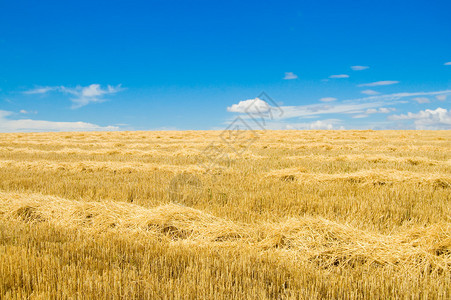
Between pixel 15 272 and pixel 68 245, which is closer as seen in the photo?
pixel 15 272

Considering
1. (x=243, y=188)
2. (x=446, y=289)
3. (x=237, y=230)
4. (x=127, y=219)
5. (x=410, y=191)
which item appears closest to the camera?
(x=446, y=289)

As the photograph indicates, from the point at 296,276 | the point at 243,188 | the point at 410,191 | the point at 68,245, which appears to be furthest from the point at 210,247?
the point at 410,191

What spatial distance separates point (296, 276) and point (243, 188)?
3.93 meters

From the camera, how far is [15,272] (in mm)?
2795

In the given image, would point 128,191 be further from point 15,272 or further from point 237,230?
point 15,272

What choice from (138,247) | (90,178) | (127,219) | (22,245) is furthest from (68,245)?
(90,178)

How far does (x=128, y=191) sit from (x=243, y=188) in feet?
8.01

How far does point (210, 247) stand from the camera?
355 cm

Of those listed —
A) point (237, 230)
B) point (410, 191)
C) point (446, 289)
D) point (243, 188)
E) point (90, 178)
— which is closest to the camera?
point (446, 289)

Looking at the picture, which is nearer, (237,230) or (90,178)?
(237,230)

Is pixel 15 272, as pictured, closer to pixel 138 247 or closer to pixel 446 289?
pixel 138 247

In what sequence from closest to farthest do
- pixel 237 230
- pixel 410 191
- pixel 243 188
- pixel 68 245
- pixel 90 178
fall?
pixel 68 245 → pixel 237 230 → pixel 410 191 → pixel 243 188 → pixel 90 178

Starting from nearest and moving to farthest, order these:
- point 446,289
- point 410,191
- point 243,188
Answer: point 446,289 → point 410,191 → point 243,188

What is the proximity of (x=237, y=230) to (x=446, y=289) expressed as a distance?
2.29 m
